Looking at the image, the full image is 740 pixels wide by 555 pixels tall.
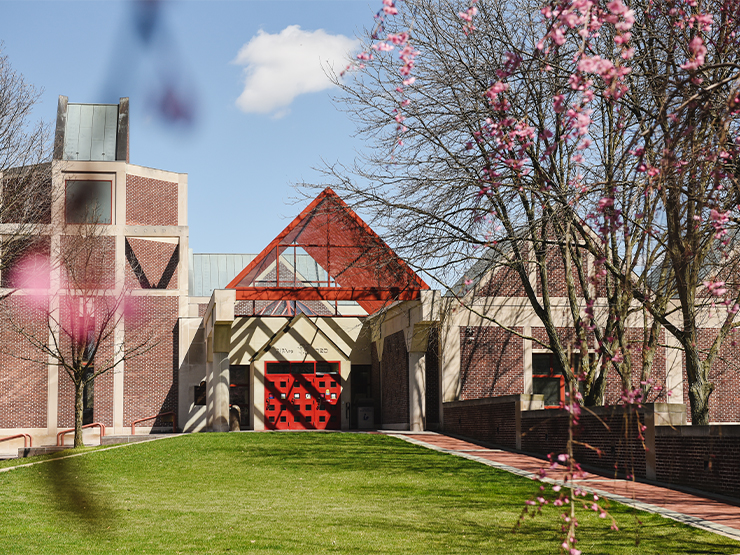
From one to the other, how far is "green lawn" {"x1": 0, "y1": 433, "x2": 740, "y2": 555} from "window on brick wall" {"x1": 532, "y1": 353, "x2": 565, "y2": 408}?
34.3 ft

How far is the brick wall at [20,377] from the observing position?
123 feet

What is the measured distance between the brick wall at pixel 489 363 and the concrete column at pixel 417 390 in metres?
1.40

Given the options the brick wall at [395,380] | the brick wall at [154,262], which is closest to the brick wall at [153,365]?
the brick wall at [154,262]

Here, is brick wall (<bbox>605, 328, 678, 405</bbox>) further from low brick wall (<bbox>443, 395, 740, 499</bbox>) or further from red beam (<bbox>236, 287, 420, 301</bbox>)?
red beam (<bbox>236, 287, 420, 301</bbox>)

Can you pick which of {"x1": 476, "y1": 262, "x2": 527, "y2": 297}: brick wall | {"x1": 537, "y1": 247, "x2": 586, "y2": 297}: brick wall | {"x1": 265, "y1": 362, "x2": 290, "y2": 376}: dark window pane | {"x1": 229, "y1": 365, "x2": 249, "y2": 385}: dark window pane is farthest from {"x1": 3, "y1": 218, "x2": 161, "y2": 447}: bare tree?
{"x1": 537, "y1": 247, "x2": 586, "y2": 297}: brick wall

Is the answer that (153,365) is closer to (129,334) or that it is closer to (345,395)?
(129,334)

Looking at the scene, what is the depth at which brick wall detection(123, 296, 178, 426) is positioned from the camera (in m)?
39.0

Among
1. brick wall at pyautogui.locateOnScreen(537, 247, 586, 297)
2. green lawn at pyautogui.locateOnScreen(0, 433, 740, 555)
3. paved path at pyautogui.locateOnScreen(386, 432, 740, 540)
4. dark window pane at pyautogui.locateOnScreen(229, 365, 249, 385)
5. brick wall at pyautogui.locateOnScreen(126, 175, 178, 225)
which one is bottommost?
paved path at pyautogui.locateOnScreen(386, 432, 740, 540)

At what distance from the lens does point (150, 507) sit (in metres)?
12.7

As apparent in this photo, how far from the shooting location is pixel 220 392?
32156 millimetres

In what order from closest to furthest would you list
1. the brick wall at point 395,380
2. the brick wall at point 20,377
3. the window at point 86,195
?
the window at point 86,195 → the brick wall at point 395,380 → the brick wall at point 20,377

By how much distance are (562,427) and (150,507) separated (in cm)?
1094

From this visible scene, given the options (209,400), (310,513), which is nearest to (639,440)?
(310,513)

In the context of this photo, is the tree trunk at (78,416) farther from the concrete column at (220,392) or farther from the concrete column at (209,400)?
the concrete column at (209,400)
